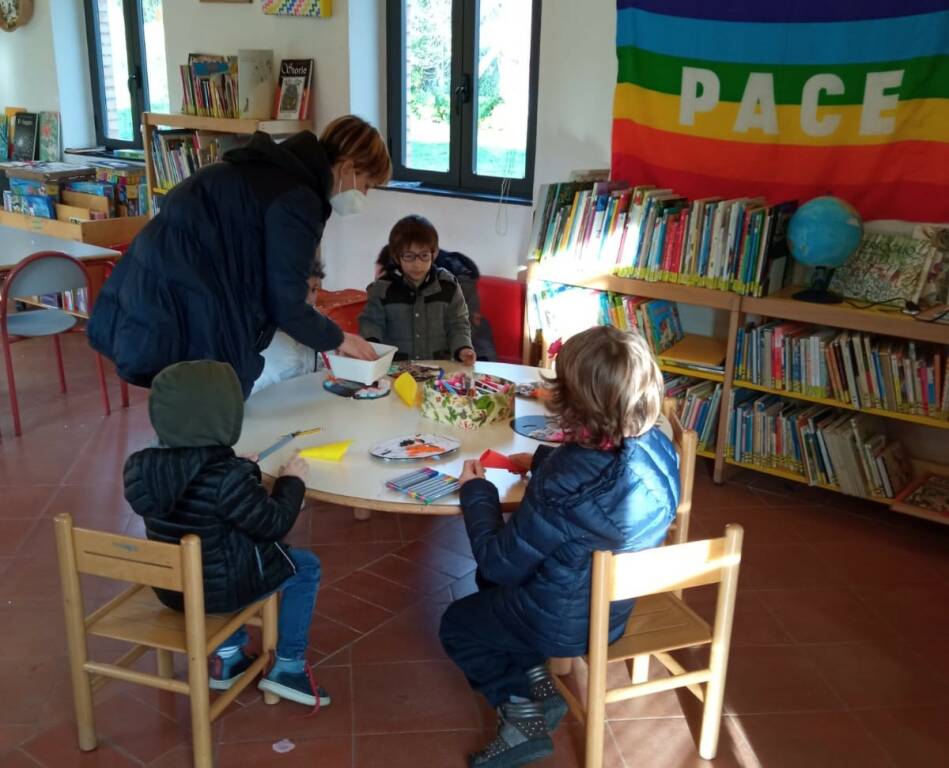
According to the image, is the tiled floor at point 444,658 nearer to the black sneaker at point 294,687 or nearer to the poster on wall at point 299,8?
the black sneaker at point 294,687

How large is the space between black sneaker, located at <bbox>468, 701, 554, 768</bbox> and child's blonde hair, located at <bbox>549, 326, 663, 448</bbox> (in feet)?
2.24

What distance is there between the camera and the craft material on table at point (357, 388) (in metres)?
2.73

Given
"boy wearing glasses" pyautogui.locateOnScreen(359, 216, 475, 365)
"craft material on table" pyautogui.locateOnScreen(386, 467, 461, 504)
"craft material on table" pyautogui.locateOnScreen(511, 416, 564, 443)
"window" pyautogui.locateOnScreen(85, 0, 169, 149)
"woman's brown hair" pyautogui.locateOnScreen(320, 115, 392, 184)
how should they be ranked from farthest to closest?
"window" pyautogui.locateOnScreen(85, 0, 169, 149) → "boy wearing glasses" pyautogui.locateOnScreen(359, 216, 475, 365) → "woman's brown hair" pyautogui.locateOnScreen(320, 115, 392, 184) → "craft material on table" pyautogui.locateOnScreen(511, 416, 564, 443) → "craft material on table" pyautogui.locateOnScreen(386, 467, 461, 504)

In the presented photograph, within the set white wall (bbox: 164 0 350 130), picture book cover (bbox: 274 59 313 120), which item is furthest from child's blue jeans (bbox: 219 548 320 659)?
picture book cover (bbox: 274 59 313 120)

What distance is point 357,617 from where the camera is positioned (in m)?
2.75

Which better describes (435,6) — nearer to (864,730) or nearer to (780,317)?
(780,317)

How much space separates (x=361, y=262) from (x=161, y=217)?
8.91 feet

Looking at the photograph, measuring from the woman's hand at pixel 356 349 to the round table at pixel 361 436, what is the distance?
0.44 feet

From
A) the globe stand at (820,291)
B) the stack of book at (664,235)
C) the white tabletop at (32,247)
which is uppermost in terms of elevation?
the stack of book at (664,235)

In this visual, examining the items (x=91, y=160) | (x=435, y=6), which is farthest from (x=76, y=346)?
(x=435, y=6)

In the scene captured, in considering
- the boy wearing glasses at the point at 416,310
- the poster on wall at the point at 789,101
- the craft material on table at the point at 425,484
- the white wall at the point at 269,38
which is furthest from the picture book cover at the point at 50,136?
the craft material on table at the point at 425,484

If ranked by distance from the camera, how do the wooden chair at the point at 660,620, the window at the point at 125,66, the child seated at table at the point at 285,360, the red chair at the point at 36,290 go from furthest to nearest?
the window at the point at 125,66
the red chair at the point at 36,290
the child seated at table at the point at 285,360
the wooden chair at the point at 660,620

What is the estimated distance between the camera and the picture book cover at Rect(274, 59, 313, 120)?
197 inches

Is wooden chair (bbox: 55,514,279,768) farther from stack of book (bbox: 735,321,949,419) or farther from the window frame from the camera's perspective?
the window frame
